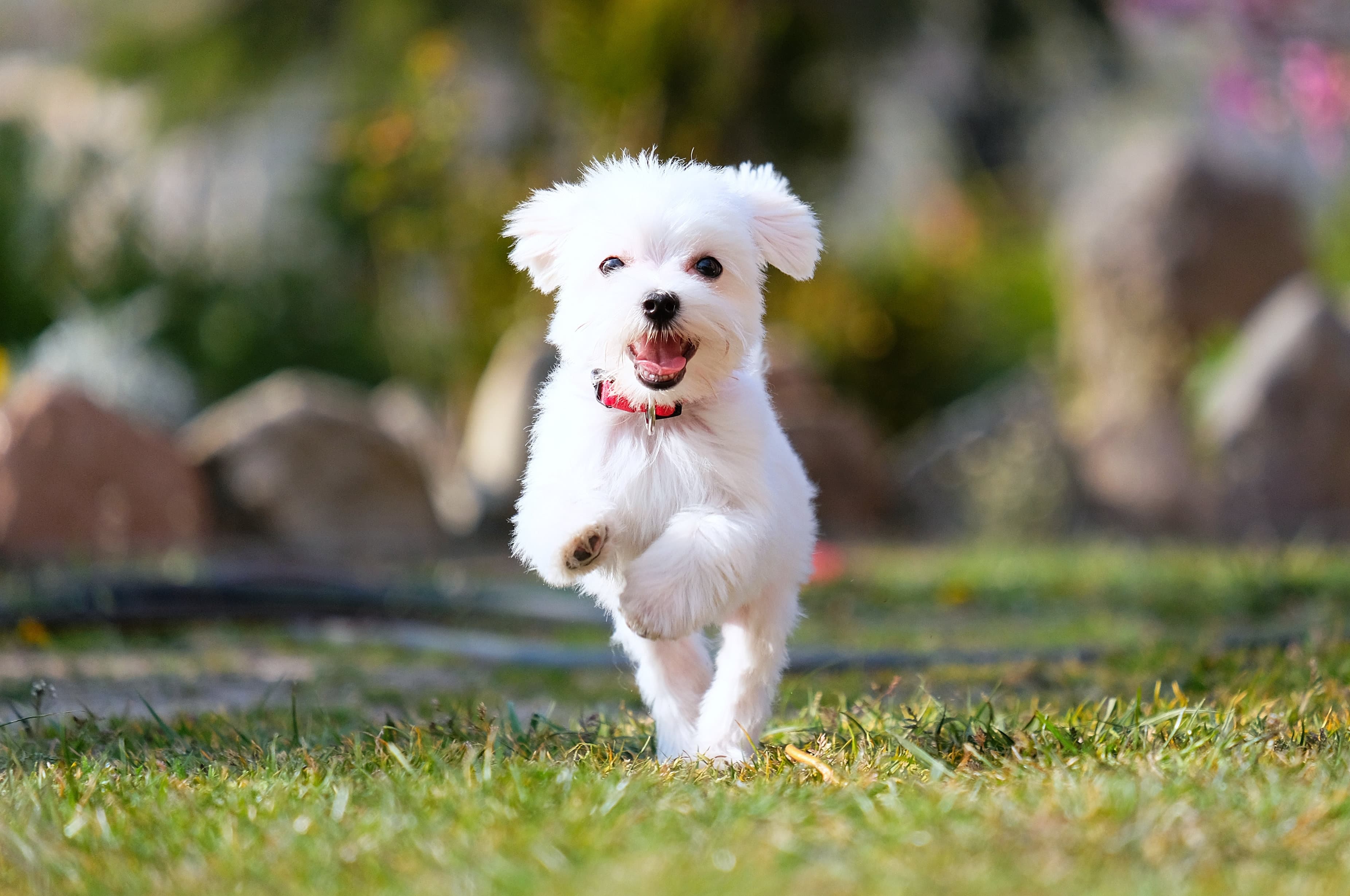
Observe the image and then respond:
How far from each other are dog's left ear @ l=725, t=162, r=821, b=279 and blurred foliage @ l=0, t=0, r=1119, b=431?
8531 mm

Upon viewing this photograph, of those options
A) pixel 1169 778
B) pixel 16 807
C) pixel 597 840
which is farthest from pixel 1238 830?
pixel 16 807

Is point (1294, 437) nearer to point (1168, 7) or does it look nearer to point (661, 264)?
point (1168, 7)

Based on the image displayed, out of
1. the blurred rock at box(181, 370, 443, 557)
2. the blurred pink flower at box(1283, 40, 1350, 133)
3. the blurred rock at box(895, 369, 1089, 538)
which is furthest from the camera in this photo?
the blurred pink flower at box(1283, 40, 1350, 133)

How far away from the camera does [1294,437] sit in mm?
11102

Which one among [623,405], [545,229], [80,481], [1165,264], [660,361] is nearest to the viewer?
[660,361]

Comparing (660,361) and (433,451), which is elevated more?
(660,361)

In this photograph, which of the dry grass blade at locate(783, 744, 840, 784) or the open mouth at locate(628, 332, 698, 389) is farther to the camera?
the open mouth at locate(628, 332, 698, 389)

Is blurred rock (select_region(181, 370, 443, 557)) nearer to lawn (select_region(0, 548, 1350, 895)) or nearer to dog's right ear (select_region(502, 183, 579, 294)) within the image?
lawn (select_region(0, 548, 1350, 895))

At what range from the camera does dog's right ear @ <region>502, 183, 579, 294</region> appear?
323cm

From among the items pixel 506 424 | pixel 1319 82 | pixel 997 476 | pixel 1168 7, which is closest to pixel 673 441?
pixel 506 424

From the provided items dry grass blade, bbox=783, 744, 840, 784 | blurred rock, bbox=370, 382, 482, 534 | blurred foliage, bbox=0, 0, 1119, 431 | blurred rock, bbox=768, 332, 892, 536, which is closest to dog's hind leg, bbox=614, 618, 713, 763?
dry grass blade, bbox=783, 744, 840, 784

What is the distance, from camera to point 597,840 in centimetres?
232

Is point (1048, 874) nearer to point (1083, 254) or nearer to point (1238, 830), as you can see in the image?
point (1238, 830)

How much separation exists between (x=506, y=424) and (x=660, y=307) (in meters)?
8.24
